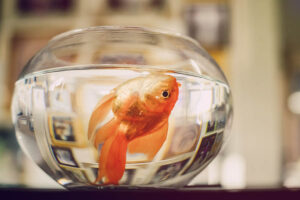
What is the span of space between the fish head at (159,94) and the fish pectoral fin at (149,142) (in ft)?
0.06

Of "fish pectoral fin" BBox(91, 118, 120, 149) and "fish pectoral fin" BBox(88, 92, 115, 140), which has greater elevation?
"fish pectoral fin" BBox(88, 92, 115, 140)

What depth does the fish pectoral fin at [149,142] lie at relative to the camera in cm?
28

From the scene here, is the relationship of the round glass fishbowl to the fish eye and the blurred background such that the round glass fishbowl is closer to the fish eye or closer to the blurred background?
the fish eye

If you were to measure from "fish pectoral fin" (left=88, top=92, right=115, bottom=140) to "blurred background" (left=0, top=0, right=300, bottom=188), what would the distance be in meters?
1.19

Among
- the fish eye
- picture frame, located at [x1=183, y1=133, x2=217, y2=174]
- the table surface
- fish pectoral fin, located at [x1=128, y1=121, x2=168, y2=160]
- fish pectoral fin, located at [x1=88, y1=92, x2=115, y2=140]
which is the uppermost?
the fish eye

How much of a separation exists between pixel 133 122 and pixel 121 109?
2cm

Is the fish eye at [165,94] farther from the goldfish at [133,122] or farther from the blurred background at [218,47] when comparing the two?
the blurred background at [218,47]

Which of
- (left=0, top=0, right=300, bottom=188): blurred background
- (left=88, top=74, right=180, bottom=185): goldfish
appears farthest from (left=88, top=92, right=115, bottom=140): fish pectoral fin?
(left=0, top=0, right=300, bottom=188): blurred background

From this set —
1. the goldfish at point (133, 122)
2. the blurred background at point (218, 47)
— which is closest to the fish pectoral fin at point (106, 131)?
the goldfish at point (133, 122)

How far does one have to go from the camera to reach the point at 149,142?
0.28 m

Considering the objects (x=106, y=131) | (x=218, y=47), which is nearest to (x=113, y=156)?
(x=106, y=131)

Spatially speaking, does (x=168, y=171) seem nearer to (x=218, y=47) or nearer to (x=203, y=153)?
(x=203, y=153)

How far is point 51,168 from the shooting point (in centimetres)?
31

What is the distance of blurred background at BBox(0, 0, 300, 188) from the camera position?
1426 millimetres
